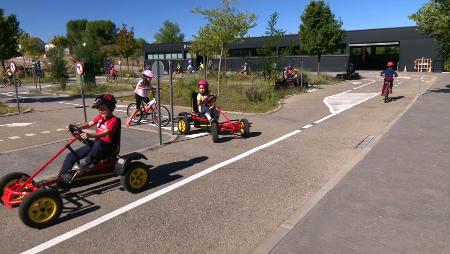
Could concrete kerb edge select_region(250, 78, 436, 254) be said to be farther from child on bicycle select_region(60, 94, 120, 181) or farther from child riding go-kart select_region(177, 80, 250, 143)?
child riding go-kart select_region(177, 80, 250, 143)

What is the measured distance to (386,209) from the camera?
505cm

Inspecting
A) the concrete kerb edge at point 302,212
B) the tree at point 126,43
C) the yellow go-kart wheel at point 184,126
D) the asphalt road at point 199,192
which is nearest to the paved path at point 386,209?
the concrete kerb edge at point 302,212

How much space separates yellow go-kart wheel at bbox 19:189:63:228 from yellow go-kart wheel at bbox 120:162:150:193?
3.50 feet

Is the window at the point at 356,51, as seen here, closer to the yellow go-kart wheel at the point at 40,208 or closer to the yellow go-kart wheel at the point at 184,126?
the yellow go-kart wheel at the point at 184,126

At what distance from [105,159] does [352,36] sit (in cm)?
4701

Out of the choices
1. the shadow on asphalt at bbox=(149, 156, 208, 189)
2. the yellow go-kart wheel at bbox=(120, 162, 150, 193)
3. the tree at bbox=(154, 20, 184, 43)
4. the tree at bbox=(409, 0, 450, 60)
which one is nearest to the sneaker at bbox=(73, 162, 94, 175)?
the yellow go-kart wheel at bbox=(120, 162, 150, 193)

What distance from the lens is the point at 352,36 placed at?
156 ft

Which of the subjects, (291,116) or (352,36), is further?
(352,36)

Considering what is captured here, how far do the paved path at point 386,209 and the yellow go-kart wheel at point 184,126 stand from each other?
15.4 feet

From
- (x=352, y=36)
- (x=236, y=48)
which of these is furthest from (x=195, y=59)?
(x=352, y=36)

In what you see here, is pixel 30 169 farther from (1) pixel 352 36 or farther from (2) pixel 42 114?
(1) pixel 352 36

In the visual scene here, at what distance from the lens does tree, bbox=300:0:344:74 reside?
30.9 meters

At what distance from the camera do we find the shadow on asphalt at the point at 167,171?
6.44m

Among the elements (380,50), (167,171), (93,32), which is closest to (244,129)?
(167,171)
